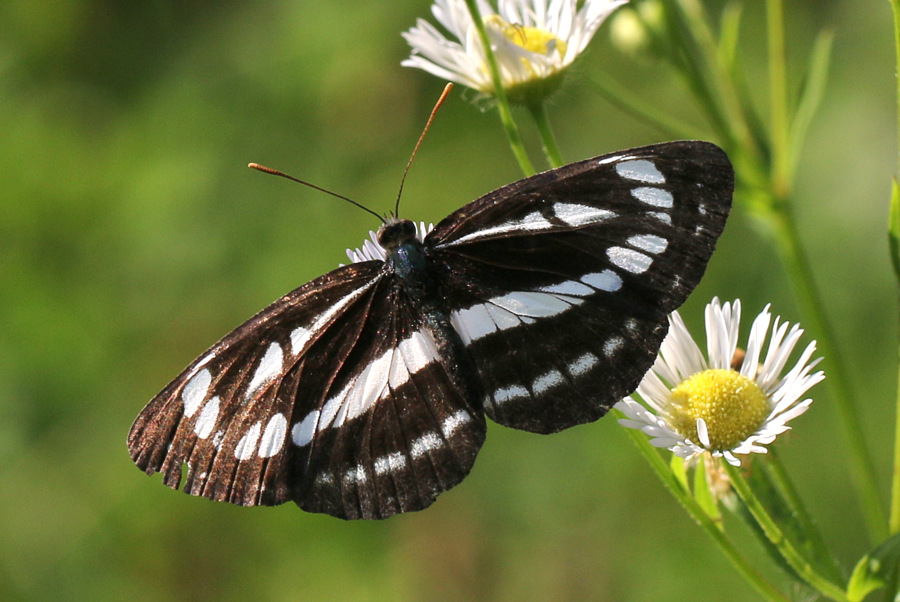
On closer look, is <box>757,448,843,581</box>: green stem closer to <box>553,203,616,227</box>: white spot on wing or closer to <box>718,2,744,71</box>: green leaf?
<box>553,203,616,227</box>: white spot on wing

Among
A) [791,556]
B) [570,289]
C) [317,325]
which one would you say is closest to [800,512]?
[791,556]

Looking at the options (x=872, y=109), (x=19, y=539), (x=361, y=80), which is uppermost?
(x=361, y=80)

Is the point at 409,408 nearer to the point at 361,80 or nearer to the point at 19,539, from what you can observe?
the point at 19,539

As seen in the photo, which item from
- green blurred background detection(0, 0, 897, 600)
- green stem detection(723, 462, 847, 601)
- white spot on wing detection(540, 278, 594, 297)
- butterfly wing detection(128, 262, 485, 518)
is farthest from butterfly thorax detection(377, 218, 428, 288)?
green blurred background detection(0, 0, 897, 600)

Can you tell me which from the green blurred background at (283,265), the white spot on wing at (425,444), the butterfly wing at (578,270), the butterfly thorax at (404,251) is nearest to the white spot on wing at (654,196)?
the butterfly wing at (578,270)

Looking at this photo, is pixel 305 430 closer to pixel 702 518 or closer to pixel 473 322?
pixel 473 322

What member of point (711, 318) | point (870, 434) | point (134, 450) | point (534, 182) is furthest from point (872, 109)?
point (134, 450)

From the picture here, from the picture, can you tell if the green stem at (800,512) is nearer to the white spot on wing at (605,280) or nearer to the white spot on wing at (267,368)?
the white spot on wing at (605,280)
